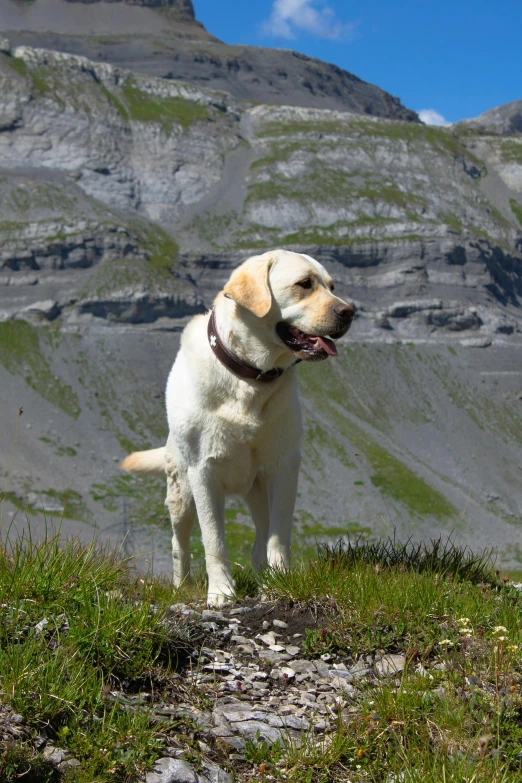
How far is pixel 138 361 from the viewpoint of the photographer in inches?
4564

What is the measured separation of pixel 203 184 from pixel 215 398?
157 meters

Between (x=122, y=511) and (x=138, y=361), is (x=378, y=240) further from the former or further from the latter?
(x=122, y=511)

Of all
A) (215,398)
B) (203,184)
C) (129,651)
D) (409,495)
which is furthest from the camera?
(203,184)

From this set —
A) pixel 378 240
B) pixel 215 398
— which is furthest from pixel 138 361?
pixel 215 398

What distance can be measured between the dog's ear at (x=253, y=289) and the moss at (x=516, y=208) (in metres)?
191

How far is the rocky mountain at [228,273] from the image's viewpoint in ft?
322

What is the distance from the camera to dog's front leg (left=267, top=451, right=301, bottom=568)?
6.85 metres

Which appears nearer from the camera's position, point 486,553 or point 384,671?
Result: point 384,671

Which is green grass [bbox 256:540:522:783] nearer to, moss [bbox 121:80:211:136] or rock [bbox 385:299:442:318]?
rock [bbox 385:299:442:318]

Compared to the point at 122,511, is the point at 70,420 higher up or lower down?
higher up

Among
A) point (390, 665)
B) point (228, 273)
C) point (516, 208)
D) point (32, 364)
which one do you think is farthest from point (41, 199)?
point (390, 665)

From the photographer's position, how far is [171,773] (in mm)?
3824

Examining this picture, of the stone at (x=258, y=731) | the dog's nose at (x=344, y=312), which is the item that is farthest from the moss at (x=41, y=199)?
the stone at (x=258, y=731)

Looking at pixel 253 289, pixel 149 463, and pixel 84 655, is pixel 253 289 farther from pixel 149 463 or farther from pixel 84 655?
pixel 149 463
